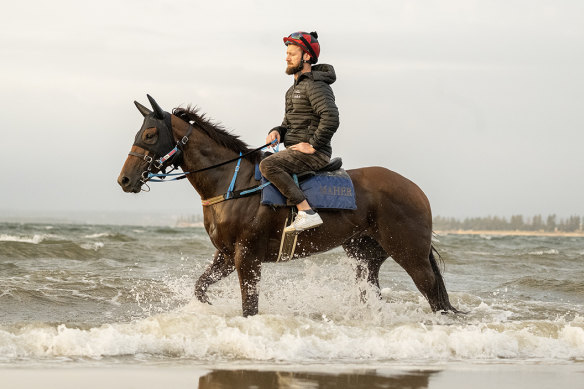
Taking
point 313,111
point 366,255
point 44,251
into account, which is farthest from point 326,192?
point 44,251

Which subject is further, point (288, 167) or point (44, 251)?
point (44, 251)

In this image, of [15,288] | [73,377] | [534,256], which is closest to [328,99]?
[73,377]

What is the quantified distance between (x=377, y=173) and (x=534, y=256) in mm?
15465

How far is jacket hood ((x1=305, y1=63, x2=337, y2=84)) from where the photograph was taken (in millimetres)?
7641

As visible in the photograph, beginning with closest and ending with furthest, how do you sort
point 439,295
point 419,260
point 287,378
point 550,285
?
1. point 287,378
2. point 419,260
3. point 439,295
4. point 550,285

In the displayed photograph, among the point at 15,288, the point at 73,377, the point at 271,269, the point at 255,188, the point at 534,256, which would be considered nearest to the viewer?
the point at 73,377

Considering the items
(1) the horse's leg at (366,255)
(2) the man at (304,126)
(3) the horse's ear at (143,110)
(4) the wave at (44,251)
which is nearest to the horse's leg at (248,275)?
(2) the man at (304,126)

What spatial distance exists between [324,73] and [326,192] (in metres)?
1.21

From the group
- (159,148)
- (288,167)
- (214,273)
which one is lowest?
(214,273)

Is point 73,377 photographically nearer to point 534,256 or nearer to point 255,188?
point 255,188

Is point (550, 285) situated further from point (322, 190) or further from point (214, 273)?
point (214, 273)

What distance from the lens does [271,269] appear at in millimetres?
14664

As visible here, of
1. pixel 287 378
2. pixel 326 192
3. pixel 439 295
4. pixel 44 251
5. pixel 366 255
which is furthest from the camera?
pixel 44 251

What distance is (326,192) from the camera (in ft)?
25.6
